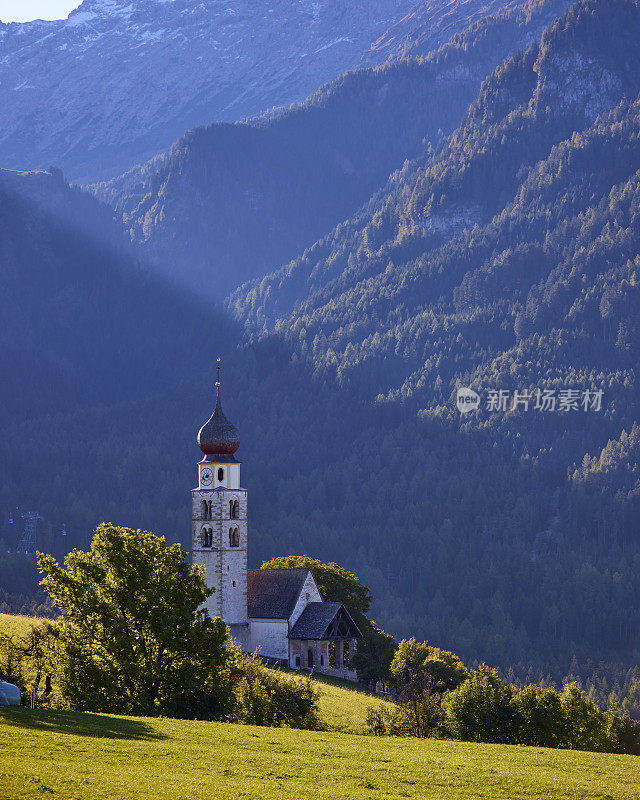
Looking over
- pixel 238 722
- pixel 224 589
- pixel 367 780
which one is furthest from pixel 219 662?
pixel 224 589

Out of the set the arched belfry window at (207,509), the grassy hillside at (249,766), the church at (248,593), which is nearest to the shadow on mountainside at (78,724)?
the grassy hillside at (249,766)

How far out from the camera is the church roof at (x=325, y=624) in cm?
10050

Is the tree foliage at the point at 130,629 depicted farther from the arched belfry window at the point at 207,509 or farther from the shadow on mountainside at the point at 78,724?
the arched belfry window at the point at 207,509

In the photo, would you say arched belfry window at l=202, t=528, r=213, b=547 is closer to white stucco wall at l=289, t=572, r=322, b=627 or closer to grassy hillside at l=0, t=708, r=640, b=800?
white stucco wall at l=289, t=572, r=322, b=627

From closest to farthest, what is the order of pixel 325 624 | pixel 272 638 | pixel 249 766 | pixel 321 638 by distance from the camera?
pixel 249 766, pixel 321 638, pixel 325 624, pixel 272 638

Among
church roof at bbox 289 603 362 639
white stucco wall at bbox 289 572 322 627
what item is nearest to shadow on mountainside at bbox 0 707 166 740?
church roof at bbox 289 603 362 639

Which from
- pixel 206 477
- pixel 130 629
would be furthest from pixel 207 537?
pixel 130 629

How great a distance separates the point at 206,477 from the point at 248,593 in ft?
33.1

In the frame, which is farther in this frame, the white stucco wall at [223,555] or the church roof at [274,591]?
the church roof at [274,591]

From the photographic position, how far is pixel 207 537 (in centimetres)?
10300

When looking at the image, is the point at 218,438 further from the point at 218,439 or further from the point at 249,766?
the point at 249,766

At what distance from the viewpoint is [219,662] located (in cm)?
5494

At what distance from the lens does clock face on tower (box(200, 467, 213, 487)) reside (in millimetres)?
104562

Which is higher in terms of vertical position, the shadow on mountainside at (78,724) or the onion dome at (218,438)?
the onion dome at (218,438)
